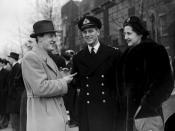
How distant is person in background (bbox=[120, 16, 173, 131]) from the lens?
3994 millimetres

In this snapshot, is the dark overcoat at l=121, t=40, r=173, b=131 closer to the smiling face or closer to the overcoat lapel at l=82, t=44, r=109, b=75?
the smiling face

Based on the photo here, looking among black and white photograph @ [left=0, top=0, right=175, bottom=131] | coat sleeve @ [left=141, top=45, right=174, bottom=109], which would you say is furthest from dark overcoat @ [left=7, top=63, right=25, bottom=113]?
coat sleeve @ [left=141, top=45, right=174, bottom=109]

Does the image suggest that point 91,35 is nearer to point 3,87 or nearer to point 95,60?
point 95,60

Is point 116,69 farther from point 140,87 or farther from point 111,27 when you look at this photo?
point 111,27

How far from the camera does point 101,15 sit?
4162 cm

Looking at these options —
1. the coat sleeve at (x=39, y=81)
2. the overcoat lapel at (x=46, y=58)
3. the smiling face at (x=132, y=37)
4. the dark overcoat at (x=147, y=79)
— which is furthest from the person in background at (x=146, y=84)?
the overcoat lapel at (x=46, y=58)

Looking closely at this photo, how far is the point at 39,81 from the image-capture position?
4.38 m

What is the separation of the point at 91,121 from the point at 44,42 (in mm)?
1178

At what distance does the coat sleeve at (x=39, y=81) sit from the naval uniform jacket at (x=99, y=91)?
0.42 metres

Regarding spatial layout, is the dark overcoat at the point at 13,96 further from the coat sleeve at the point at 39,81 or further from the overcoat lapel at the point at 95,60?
the coat sleeve at the point at 39,81

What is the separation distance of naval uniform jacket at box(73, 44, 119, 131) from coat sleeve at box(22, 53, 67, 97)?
418 mm

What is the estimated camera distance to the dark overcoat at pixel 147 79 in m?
4.00

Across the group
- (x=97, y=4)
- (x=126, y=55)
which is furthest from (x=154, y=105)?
(x=97, y=4)

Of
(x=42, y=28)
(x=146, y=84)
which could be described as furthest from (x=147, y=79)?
(x=42, y=28)
